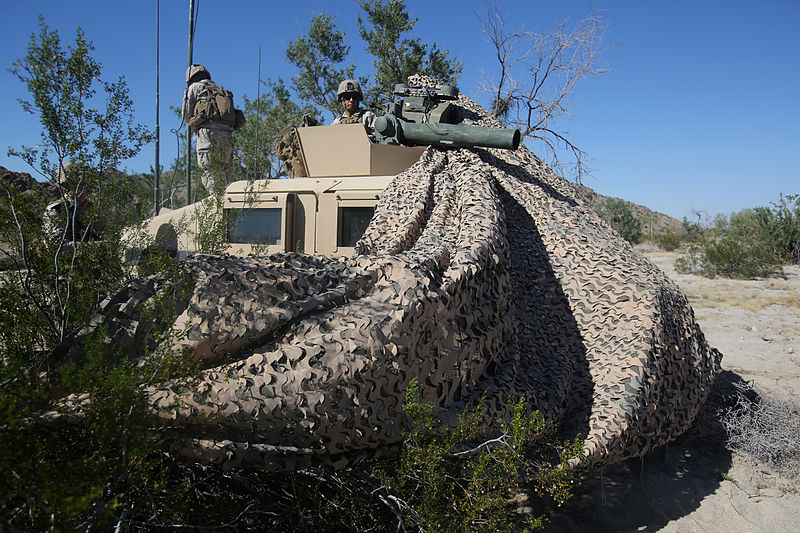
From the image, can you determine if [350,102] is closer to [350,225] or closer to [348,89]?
[348,89]

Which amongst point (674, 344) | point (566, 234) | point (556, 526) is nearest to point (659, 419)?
point (674, 344)

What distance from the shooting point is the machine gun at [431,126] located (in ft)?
13.3

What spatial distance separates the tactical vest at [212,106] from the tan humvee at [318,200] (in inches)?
102

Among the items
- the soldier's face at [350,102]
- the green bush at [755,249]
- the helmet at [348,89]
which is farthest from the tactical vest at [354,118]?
the green bush at [755,249]

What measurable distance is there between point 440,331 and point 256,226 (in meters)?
3.10

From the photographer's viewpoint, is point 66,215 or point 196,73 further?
point 196,73

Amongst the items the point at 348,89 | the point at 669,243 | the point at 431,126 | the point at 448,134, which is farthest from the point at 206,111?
the point at 669,243

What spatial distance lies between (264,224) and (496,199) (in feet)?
7.85

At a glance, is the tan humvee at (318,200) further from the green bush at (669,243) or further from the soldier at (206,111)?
the green bush at (669,243)

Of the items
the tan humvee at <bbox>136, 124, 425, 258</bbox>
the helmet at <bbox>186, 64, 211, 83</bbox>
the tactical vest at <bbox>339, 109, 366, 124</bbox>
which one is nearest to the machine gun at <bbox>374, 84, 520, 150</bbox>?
the tan humvee at <bbox>136, 124, 425, 258</bbox>

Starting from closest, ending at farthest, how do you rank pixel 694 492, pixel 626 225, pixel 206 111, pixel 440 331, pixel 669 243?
1. pixel 440 331
2. pixel 694 492
3. pixel 206 111
4. pixel 669 243
5. pixel 626 225

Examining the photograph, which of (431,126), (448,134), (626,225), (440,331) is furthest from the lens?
(626,225)

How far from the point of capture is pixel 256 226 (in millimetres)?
5062

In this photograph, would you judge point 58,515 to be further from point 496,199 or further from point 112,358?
point 496,199
